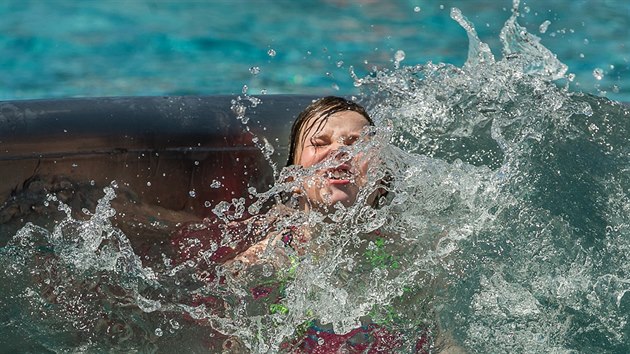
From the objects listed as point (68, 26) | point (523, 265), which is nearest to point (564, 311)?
point (523, 265)

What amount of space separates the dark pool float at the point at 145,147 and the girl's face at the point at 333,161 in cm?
23

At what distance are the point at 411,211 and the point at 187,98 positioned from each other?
2.19 feet

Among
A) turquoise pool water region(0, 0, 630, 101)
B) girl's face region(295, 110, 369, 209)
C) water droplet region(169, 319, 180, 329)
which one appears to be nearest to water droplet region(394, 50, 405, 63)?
girl's face region(295, 110, 369, 209)

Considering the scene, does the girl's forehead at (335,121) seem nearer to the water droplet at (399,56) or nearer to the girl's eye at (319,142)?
the girl's eye at (319,142)

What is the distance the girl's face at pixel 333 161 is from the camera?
206cm

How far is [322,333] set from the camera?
197 centimetres

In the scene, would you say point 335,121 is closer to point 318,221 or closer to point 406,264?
point 318,221

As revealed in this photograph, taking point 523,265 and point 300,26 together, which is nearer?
point 523,265

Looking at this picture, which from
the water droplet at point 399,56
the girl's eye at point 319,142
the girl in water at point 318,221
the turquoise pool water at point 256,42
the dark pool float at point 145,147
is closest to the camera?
the girl in water at point 318,221

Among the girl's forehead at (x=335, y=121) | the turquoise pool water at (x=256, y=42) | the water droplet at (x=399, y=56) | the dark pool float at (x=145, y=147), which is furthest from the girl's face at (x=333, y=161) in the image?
the turquoise pool water at (x=256, y=42)

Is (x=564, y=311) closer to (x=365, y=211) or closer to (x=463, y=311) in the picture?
(x=463, y=311)

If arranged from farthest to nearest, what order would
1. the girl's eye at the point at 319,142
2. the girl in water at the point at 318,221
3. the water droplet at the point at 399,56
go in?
1. the water droplet at the point at 399,56
2. the girl's eye at the point at 319,142
3. the girl in water at the point at 318,221

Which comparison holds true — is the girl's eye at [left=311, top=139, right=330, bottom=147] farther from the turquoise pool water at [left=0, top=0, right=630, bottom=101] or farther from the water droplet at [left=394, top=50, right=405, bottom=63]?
the turquoise pool water at [left=0, top=0, right=630, bottom=101]

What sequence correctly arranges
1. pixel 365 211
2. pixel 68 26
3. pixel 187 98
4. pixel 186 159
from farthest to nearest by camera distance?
pixel 68 26 < pixel 187 98 < pixel 186 159 < pixel 365 211
